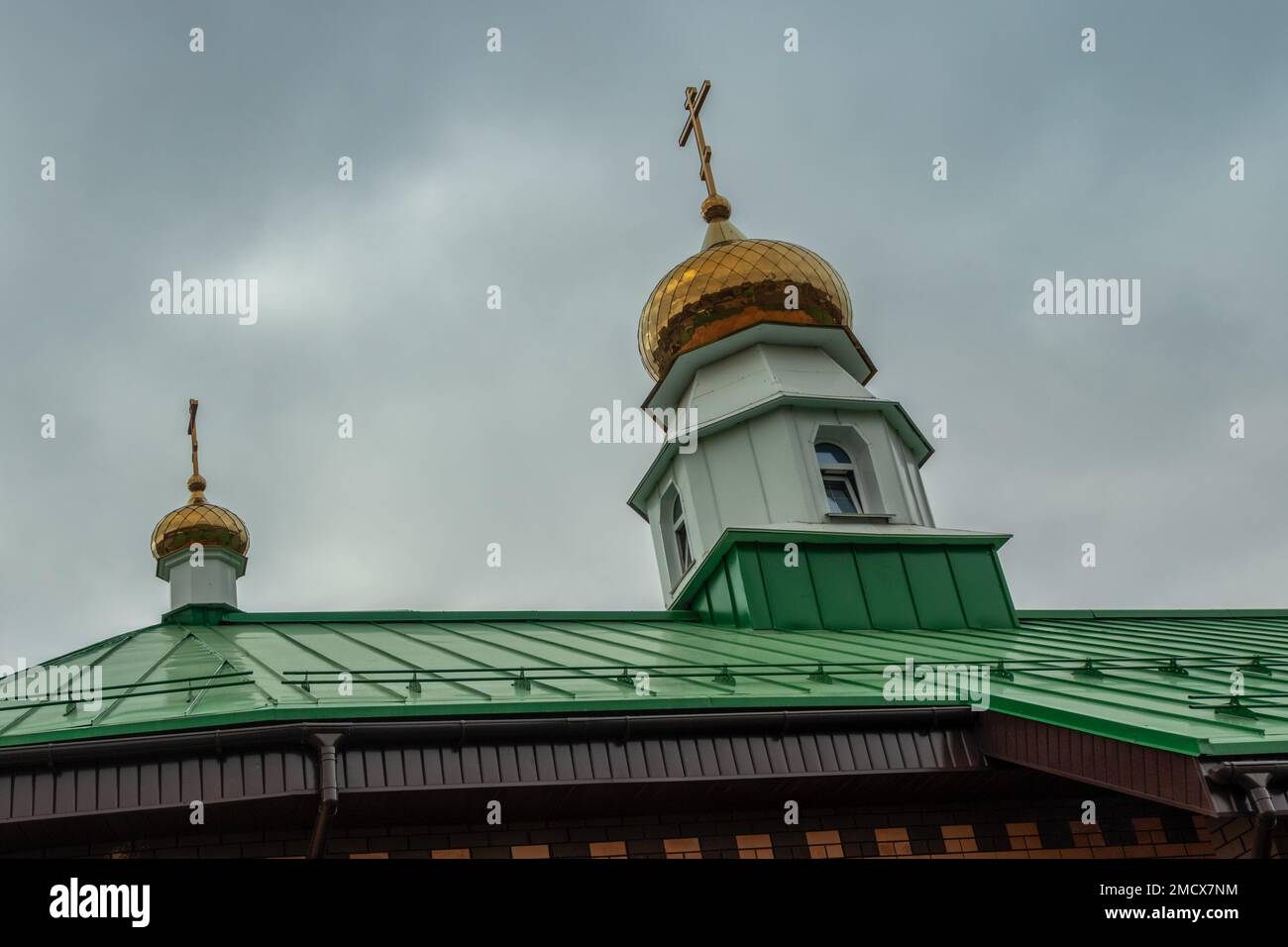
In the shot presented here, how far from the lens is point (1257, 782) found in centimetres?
731

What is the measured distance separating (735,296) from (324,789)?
1290 cm

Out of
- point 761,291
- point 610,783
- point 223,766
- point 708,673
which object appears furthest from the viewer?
point 761,291

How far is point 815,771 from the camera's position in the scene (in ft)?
28.6

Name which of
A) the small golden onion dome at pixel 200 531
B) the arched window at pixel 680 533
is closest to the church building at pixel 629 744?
the small golden onion dome at pixel 200 531

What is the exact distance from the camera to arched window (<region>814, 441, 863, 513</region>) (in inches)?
704

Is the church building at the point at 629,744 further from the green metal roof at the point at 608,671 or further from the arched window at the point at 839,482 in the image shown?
the arched window at the point at 839,482

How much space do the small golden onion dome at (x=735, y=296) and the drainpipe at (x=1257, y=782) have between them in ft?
40.8

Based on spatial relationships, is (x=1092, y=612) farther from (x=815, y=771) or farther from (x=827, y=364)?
(x=815, y=771)

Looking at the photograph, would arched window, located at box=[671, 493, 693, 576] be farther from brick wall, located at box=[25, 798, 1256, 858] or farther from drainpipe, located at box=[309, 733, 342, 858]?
drainpipe, located at box=[309, 733, 342, 858]

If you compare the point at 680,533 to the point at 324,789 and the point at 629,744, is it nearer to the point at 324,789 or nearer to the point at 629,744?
the point at 629,744

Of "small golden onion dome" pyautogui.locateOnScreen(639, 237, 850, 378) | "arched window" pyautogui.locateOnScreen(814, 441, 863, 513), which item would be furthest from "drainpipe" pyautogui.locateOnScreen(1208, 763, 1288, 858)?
"small golden onion dome" pyautogui.locateOnScreen(639, 237, 850, 378)
